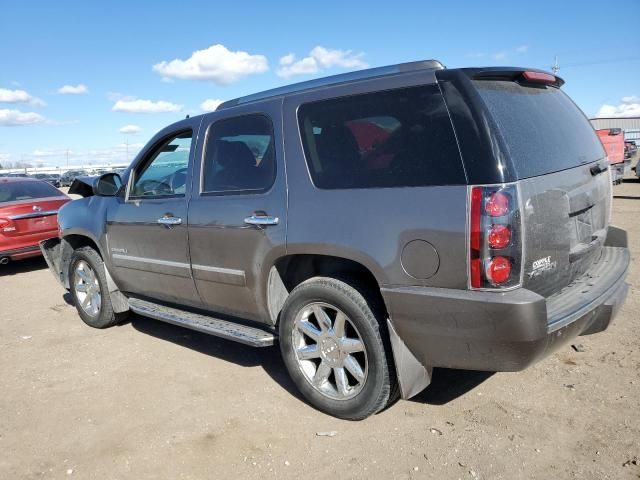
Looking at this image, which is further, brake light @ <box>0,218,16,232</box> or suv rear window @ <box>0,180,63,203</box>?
suv rear window @ <box>0,180,63,203</box>

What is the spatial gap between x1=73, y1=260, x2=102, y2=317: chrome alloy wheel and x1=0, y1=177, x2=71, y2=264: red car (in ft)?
10.9

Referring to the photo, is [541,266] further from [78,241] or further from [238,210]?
[78,241]

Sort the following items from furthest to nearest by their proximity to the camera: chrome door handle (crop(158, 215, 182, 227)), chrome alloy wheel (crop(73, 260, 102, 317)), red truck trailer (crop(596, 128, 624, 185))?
red truck trailer (crop(596, 128, 624, 185)), chrome alloy wheel (crop(73, 260, 102, 317)), chrome door handle (crop(158, 215, 182, 227))

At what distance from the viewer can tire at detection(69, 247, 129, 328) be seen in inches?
208

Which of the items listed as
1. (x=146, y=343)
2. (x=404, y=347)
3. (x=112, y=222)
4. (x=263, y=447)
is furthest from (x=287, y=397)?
(x=112, y=222)

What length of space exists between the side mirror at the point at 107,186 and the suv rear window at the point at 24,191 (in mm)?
4743

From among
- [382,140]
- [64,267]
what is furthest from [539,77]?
[64,267]

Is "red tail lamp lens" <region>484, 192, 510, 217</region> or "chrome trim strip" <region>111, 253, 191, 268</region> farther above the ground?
"red tail lamp lens" <region>484, 192, 510, 217</region>

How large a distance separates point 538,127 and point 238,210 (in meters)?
1.95

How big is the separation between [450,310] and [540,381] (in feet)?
4.64

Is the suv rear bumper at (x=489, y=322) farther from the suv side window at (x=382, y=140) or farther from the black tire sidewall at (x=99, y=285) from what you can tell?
the black tire sidewall at (x=99, y=285)

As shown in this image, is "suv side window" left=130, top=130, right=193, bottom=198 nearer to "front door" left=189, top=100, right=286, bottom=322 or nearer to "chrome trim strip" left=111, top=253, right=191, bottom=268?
"front door" left=189, top=100, right=286, bottom=322

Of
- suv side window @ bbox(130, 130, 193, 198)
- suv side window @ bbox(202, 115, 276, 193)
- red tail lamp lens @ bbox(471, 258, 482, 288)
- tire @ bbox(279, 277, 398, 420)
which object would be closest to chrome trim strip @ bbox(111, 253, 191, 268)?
suv side window @ bbox(130, 130, 193, 198)

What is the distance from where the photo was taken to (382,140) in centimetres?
306
